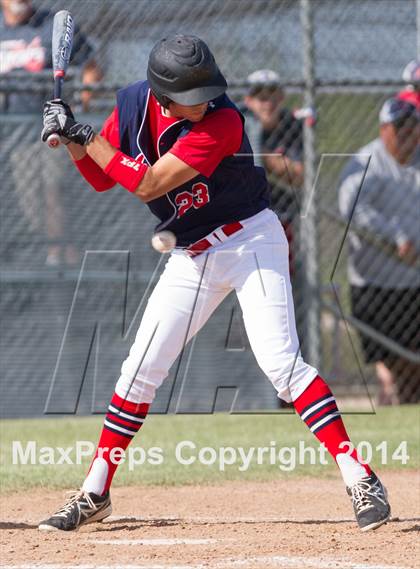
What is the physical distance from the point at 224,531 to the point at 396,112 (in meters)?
4.78

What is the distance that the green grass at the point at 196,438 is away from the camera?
6.15 m

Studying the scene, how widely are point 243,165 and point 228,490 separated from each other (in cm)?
193

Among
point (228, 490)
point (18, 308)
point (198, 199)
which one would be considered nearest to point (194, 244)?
point (198, 199)

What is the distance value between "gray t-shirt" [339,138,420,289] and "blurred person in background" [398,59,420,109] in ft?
1.37

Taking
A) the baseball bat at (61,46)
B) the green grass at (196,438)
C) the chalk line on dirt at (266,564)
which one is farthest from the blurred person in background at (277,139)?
the chalk line on dirt at (266,564)

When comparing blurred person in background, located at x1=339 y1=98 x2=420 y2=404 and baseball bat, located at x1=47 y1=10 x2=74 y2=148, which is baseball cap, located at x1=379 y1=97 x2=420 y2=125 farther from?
baseball bat, located at x1=47 y1=10 x2=74 y2=148

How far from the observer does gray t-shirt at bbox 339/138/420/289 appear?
28.2ft

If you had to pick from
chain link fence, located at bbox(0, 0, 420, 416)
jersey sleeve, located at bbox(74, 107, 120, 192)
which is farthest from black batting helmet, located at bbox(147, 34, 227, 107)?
chain link fence, located at bbox(0, 0, 420, 416)

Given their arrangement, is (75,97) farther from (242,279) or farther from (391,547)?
(391,547)

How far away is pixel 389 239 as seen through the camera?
8.59 metres

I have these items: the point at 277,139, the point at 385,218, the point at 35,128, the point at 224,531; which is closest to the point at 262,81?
the point at 277,139

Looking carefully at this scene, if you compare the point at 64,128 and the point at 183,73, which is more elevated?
the point at 183,73

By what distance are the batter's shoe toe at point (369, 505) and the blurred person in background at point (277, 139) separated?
4094 mm
